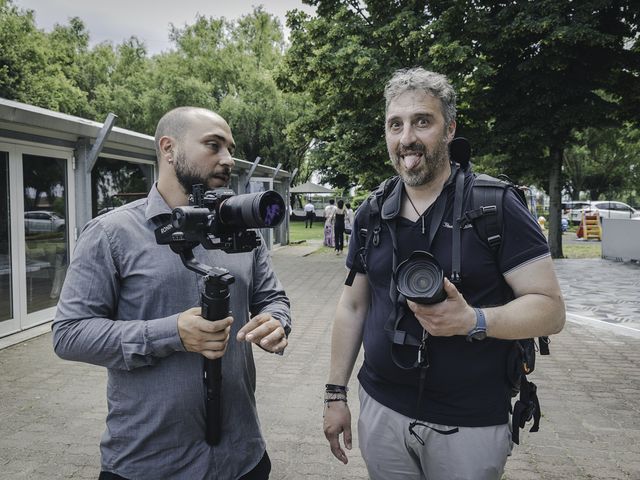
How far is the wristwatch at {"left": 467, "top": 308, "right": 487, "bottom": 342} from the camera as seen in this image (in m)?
1.72

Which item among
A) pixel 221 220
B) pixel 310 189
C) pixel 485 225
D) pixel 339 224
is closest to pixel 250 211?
pixel 221 220

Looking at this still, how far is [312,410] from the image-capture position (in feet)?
15.5

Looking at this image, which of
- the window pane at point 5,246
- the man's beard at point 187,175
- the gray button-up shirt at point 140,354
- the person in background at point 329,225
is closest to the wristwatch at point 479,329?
the gray button-up shirt at point 140,354

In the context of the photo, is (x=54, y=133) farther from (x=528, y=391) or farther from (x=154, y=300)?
(x=528, y=391)

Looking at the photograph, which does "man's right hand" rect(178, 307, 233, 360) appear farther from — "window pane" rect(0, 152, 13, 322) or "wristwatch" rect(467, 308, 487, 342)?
"window pane" rect(0, 152, 13, 322)

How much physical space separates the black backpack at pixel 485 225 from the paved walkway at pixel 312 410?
1.92 m

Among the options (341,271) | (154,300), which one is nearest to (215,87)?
(341,271)

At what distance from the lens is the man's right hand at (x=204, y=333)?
1.54 meters

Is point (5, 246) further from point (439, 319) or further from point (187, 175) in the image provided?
point (439, 319)

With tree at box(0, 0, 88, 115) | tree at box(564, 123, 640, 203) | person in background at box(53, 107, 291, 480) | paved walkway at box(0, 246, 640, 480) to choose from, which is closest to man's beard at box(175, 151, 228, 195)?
person in background at box(53, 107, 291, 480)

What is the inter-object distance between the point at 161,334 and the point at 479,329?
1.05 m

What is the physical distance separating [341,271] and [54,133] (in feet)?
27.1

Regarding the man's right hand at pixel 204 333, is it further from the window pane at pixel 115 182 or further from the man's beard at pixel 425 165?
the window pane at pixel 115 182

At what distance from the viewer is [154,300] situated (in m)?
1.83
